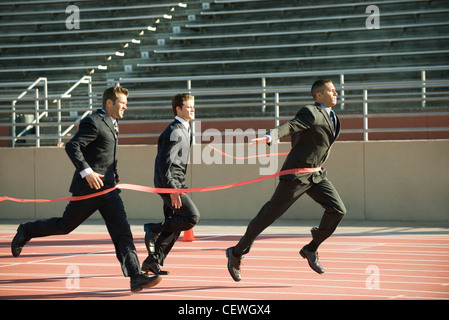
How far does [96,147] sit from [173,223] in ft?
4.00

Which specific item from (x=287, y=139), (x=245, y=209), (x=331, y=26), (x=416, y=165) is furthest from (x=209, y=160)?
(x=331, y=26)

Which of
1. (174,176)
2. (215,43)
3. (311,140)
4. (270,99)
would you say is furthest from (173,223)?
(215,43)

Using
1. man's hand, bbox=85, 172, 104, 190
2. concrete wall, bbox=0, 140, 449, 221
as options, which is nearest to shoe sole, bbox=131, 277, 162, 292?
man's hand, bbox=85, 172, 104, 190

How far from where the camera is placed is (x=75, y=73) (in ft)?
68.1

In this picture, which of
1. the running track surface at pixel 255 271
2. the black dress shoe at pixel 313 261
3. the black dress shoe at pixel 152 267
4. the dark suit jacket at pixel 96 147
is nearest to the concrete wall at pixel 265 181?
the running track surface at pixel 255 271

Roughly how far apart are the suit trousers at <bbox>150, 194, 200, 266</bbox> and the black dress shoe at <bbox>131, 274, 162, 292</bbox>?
44.1 inches

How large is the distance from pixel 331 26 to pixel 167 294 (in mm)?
14427

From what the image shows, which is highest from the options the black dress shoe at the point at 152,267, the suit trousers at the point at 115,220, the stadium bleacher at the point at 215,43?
the stadium bleacher at the point at 215,43

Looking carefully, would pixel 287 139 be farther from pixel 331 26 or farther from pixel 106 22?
pixel 106 22

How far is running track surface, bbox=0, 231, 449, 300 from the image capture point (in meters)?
6.60

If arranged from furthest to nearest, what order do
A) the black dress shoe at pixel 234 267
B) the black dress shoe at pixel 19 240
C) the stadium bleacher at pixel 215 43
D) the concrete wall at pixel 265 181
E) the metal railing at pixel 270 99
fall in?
the stadium bleacher at pixel 215 43 → the metal railing at pixel 270 99 → the concrete wall at pixel 265 181 → the black dress shoe at pixel 19 240 → the black dress shoe at pixel 234 267

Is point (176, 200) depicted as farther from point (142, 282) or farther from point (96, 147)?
point (142, 282)

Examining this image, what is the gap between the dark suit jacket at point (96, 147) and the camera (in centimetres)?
673

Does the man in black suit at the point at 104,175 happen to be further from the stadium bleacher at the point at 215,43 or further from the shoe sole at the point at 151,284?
the stadium bleacher at the point at 215,43
